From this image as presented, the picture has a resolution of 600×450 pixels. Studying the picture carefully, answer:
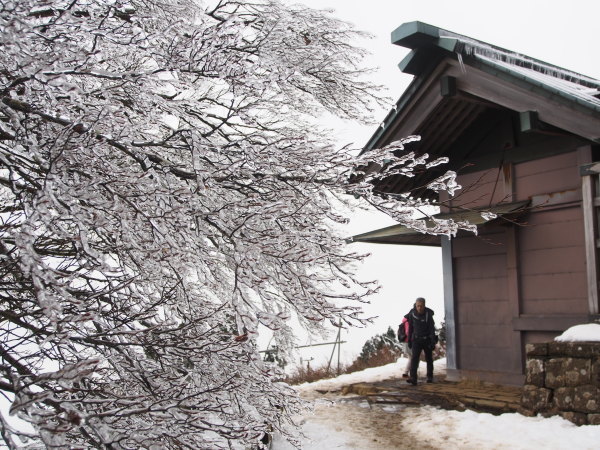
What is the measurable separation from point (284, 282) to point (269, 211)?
50 centimetres

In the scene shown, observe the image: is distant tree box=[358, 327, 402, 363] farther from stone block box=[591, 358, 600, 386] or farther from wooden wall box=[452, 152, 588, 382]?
stone block box=[591, 358, 600, 386]

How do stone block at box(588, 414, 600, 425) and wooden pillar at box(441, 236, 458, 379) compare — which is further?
wooden pillar at box(441, 236, 458, 379)


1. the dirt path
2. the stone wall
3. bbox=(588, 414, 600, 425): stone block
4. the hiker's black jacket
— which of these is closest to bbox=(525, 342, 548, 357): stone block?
the stone wall

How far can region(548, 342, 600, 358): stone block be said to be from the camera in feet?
20.2

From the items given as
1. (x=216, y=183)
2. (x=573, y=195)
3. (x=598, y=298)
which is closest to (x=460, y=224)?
(x=216, y=183)

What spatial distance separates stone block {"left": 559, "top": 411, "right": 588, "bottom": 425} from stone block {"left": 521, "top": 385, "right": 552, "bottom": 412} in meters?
0.24

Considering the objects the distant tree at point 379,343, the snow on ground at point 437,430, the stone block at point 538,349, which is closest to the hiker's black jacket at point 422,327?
the snow on ground at point 437,430

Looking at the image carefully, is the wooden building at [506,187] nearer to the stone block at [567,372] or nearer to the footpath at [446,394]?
the footpath at [446,394]

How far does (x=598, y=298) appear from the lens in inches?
274

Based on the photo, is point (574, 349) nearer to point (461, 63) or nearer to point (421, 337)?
point (421, 337)

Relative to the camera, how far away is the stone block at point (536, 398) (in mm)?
6441

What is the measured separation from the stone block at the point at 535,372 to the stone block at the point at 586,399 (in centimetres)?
46

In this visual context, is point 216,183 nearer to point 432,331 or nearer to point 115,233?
point 115,233

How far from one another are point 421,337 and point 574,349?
3.35m
